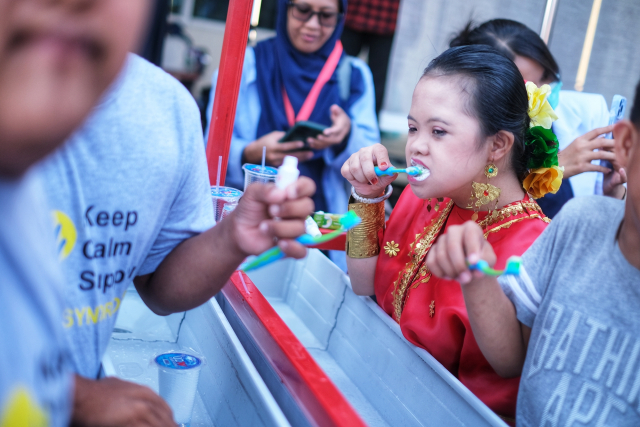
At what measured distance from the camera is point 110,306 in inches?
32.9

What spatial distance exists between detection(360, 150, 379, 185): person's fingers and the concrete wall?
9.09ft

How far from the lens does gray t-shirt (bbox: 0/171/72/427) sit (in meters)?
0.39

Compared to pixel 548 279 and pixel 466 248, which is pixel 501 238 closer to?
pixel 548 279

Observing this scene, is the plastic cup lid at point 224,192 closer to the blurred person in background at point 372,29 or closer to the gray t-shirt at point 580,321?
the gray t-shirt at point 580,321

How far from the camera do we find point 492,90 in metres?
1.24

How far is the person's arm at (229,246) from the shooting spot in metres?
0.73

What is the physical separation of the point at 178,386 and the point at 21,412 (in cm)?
64

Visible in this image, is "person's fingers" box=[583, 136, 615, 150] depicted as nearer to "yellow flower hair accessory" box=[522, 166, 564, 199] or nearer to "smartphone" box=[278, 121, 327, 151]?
"yellow flower hair accessory" box=[522, 166, 564, 199]

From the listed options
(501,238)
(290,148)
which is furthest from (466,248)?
(290,148)

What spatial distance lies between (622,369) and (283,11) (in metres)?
1.77

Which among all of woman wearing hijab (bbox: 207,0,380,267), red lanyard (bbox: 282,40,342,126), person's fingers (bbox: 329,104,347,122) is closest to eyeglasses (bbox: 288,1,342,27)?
woman wearing hijab (bbox: 207,0,380,267)

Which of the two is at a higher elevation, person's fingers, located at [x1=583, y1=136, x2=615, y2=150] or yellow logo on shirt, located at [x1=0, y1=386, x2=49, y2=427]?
person's fingers, located at [x1=583, y1=136, x2=615, y2=150]

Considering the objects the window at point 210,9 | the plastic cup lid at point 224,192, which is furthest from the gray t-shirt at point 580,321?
the window at point 210,9

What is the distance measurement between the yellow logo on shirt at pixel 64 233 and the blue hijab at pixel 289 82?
143cm
